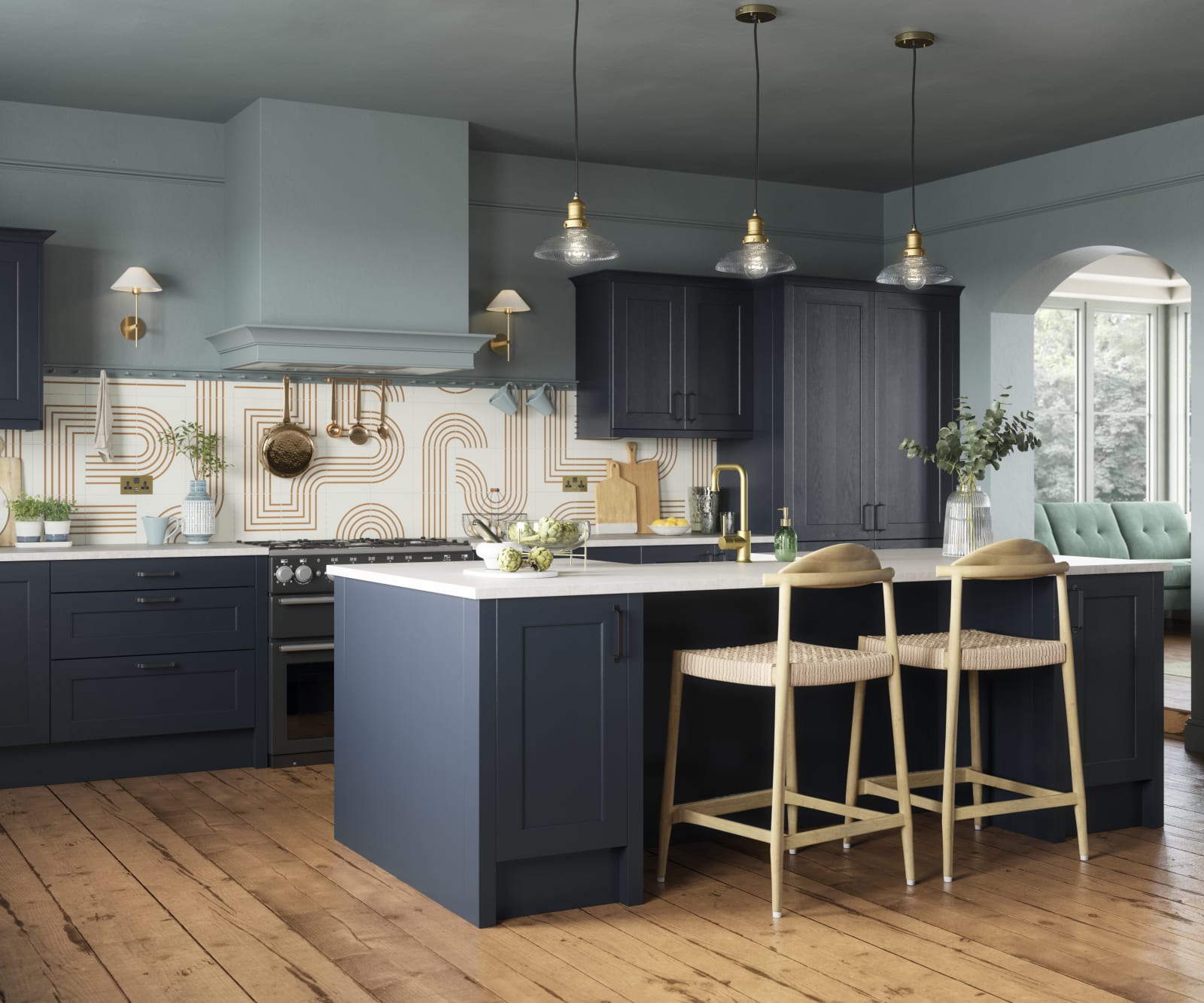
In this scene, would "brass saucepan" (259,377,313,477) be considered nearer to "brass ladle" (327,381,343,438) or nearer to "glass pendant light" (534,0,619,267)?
"brass ladle" (327,381,343,438)

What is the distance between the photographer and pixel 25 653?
5.07 meters

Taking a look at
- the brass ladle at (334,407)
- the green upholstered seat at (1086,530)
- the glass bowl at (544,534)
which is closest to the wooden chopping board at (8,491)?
the brass ladle at (334,407)

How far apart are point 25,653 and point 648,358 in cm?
303

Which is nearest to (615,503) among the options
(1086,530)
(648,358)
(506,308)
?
(648,358)

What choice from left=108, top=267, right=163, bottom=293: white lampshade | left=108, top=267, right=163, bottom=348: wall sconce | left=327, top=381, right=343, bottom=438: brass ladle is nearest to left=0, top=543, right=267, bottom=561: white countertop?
left=327, top=381, right=343, bottom=438: brass ladle

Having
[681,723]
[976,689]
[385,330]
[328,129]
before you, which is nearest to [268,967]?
[681,723]

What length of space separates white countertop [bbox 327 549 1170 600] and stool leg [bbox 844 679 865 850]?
384 millimetres

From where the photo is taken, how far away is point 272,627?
543cm

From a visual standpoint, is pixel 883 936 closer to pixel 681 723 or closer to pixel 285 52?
pixel 681 723

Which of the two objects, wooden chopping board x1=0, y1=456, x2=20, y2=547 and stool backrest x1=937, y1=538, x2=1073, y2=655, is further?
wooden chopping board x1=0, y1=456, x2=20, y2=547

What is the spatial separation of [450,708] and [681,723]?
876 millimetres

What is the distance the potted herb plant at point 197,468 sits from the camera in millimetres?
5715

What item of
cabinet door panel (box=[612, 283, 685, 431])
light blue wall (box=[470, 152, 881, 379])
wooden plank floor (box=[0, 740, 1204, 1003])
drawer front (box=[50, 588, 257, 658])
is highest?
light blue wall (box=[470, 152, 881, 379])

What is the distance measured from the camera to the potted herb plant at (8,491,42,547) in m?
5.32
